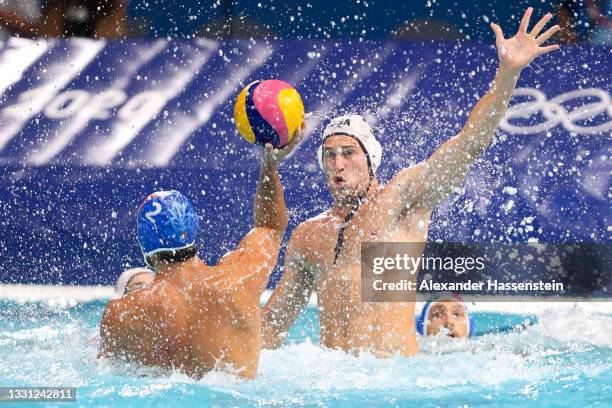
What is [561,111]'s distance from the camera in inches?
257

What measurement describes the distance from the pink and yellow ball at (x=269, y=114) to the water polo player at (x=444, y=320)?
5.72 ft

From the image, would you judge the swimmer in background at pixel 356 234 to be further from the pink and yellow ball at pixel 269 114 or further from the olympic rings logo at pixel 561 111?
the olympic rings logo at pixel 561 111

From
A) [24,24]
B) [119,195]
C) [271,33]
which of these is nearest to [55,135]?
[119,195]

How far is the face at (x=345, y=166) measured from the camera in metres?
3.93

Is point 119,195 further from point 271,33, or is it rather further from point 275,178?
point 275,178

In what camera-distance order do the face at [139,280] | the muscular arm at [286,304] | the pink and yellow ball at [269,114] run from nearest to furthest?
the pink and yellow ball at [269,114] → the muscular arm at [286,304] → the face at [139,280]

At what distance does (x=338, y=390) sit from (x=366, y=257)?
529 mm

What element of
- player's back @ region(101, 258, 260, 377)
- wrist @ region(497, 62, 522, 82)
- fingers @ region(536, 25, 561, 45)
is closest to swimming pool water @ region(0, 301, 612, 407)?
player's back @ region(101, 258, 260, 377)

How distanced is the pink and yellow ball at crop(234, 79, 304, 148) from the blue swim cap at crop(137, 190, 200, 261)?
421 millimetres

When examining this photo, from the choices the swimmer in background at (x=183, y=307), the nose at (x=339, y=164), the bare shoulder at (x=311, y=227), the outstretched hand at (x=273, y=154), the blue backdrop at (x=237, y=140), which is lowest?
the swimmer in background at (x=183, y=307)

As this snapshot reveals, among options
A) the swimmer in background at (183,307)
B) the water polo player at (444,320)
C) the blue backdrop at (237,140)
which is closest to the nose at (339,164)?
the swimmer in background at (183,307)

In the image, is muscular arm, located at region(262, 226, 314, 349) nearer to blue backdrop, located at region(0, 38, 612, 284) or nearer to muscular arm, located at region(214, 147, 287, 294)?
muscular arm, located at region(214, 147, 287, 294)

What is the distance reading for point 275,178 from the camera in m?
3.60

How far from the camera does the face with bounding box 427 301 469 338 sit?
16.6ft
